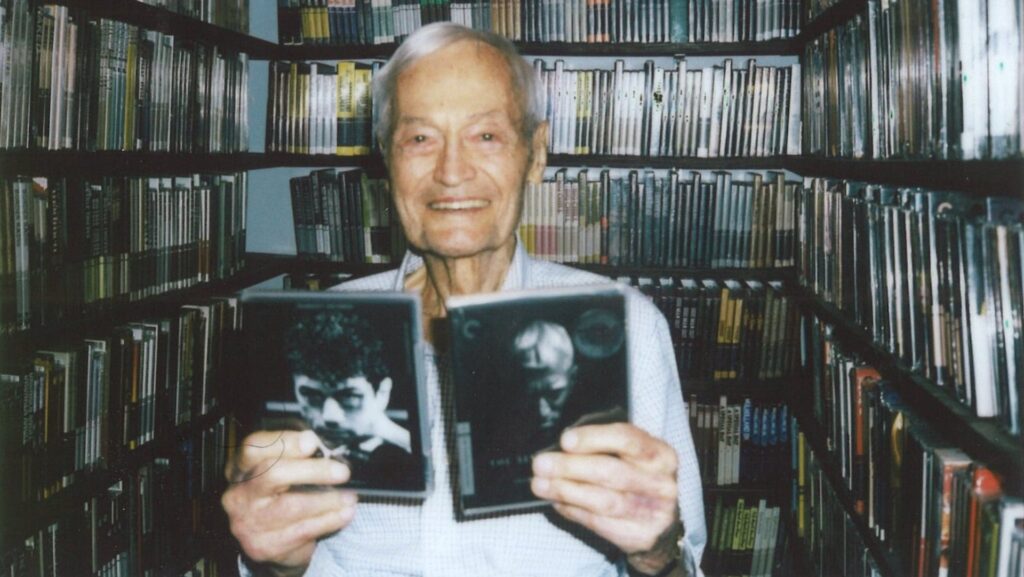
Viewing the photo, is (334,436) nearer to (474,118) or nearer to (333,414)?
(333,414)

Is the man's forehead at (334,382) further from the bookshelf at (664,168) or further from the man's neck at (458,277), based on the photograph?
the bookshelf at (664,168)

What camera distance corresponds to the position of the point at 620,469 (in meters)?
0.82

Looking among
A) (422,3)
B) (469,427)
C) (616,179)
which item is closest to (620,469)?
(469,427)

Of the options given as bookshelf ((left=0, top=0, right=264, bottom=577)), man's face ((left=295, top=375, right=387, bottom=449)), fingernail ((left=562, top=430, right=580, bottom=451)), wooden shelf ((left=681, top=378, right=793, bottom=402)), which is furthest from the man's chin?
wooden shelf ((left=681, top=378, right=793, bottom=402))

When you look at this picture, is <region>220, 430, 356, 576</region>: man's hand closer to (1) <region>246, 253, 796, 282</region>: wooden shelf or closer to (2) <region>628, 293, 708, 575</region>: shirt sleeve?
(2) <region>628, 293, 708, 575</region>: shirt sleeve

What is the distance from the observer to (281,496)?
2.84 ft

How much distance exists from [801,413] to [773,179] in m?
0.80

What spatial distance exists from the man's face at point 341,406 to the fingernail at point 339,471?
3 centimetres

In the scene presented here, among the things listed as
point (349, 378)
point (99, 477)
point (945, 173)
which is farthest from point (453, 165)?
point (99, 477)

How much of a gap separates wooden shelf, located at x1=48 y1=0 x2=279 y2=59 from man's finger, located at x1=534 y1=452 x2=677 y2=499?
1.54 meters

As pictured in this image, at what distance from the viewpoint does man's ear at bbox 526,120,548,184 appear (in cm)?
126

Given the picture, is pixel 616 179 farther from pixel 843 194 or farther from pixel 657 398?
pixel 657 398

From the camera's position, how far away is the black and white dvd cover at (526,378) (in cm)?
78

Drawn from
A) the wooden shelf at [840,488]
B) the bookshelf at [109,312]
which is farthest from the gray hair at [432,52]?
the wooden shelf at [840,488]
